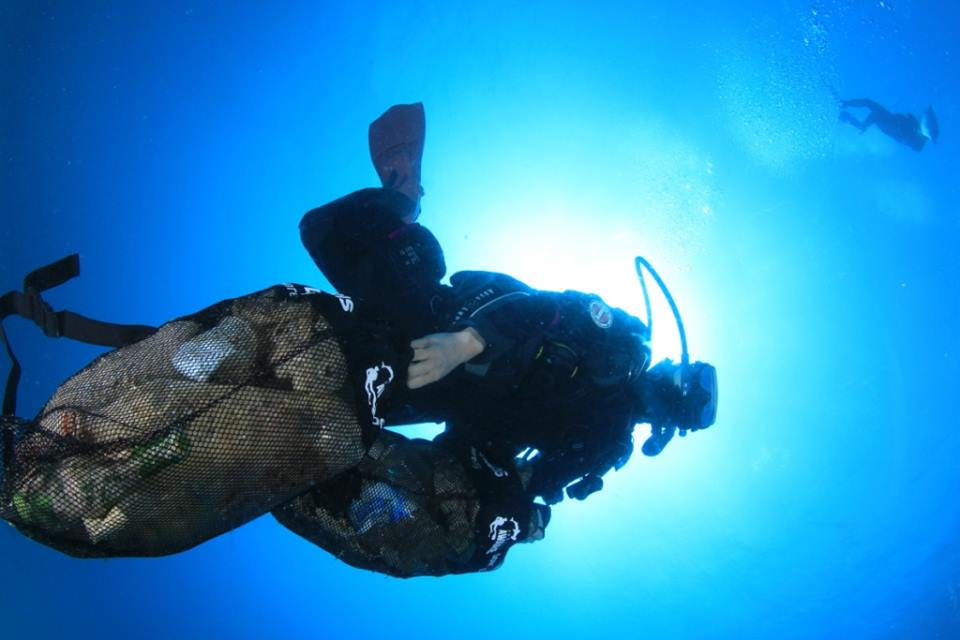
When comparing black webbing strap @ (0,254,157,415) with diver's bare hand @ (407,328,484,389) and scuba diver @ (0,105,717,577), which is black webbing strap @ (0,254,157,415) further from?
diver's bare hand @ (407,328,484,389)

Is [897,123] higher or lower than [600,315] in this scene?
higher

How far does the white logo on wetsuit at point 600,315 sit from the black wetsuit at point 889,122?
49.5ft

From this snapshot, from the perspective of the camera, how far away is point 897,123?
13.7 metres

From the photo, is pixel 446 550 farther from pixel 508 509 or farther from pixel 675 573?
pixel 675 573

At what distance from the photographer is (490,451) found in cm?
310

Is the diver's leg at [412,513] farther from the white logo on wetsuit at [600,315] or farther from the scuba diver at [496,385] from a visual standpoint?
the white logo on wetsuit at [600,315]

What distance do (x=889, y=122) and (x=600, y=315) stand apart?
15844 millimetres

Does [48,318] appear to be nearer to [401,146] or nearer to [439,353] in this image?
[439,353]

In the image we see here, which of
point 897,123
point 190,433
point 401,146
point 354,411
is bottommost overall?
point 190,433

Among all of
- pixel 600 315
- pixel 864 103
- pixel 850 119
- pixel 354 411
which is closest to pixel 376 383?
pixel 354 411

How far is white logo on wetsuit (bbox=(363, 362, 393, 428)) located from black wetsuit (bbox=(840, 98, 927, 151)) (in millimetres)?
16660

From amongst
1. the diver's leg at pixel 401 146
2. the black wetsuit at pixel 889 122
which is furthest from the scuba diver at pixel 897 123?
the diver's leg at pixel 401 146

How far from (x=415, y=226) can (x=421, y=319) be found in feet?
2.20

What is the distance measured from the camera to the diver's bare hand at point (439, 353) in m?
Result: 2.08
